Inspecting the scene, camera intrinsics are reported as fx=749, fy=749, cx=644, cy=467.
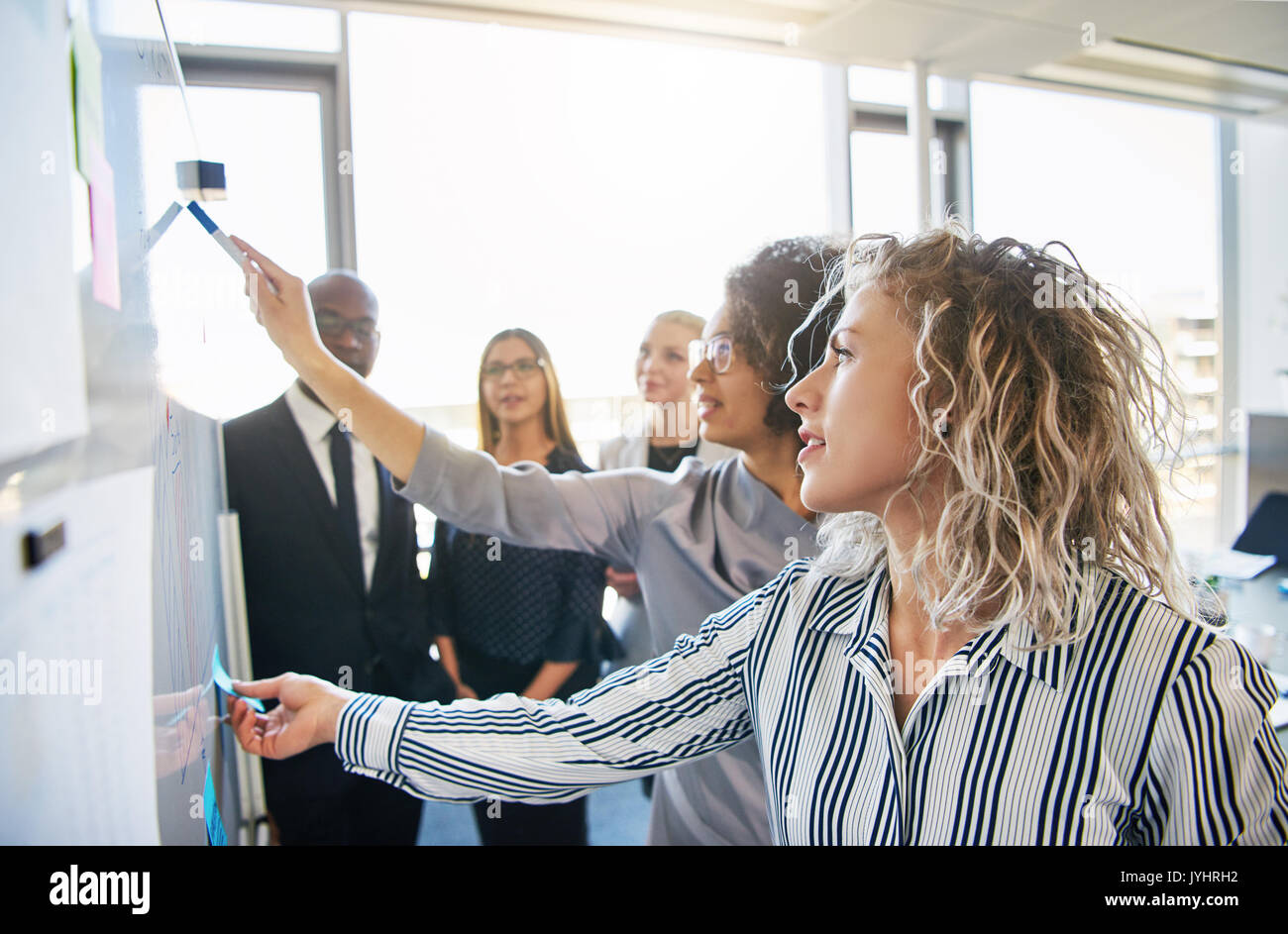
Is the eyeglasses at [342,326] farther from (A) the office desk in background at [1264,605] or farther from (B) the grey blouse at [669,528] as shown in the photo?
(A) the office desk in background at [1264,605]

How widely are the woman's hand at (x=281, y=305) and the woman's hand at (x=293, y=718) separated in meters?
0.39

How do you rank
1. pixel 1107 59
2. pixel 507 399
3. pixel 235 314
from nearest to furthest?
1. pixel 235 314
2. pixel 507 399
3. pixel 1107 59

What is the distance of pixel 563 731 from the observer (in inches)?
30.4

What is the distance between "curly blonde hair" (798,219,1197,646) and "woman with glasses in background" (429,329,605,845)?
1.04m

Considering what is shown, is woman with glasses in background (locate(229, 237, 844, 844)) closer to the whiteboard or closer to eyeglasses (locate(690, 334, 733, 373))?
eyeglasses (locate(690, 334, 733, 373))

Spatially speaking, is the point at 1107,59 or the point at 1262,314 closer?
the point at 1107,59

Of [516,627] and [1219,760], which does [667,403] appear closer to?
[516,627]

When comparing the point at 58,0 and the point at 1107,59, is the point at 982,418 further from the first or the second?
the point at 1107,59

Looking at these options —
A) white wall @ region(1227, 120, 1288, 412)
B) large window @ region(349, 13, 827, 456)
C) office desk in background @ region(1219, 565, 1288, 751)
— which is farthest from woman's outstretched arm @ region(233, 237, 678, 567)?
white wall @ region(1227, 120, 1288, 412)

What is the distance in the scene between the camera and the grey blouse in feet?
3.22

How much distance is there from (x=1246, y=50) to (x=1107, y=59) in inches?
16.8

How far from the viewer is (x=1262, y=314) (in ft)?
12.7
